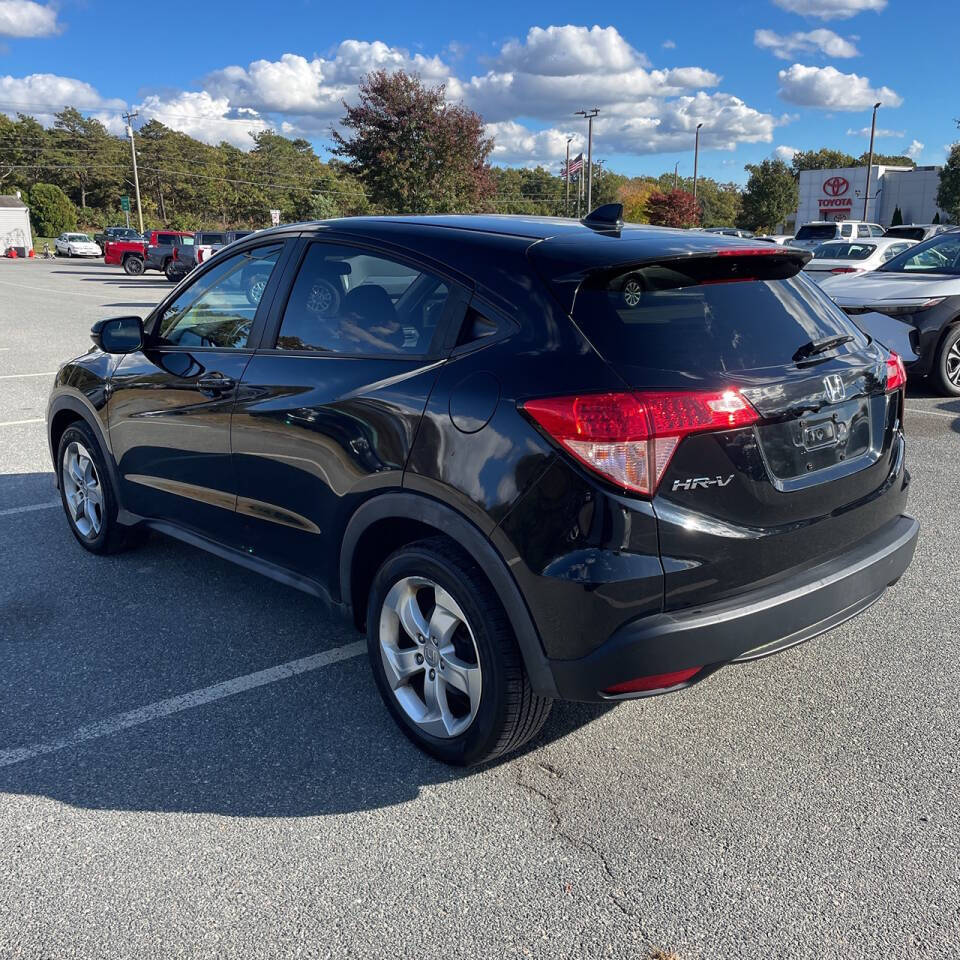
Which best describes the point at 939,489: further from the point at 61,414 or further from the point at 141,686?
the point at 61,414

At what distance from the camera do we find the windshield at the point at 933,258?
9844mm

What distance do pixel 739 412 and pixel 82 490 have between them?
154 inches

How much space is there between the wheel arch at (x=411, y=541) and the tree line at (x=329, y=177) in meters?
29.8

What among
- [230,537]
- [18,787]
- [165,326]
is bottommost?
[18,787]

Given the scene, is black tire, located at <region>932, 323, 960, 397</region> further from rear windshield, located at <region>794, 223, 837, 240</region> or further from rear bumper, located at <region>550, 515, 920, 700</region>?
rear windshield, located at <region>794, 223, 837, 240</region>

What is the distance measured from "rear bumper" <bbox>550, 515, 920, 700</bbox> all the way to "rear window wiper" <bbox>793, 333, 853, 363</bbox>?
0.66 metres


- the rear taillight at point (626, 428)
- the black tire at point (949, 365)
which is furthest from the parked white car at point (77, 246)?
the rear taillight at point (626, 428)

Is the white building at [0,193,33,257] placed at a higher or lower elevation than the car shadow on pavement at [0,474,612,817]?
higher

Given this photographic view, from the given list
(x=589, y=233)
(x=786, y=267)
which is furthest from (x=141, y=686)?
(x=786, y=267)

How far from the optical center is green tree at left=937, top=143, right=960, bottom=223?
5569 centimetres

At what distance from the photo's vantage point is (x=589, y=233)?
3.13 meters

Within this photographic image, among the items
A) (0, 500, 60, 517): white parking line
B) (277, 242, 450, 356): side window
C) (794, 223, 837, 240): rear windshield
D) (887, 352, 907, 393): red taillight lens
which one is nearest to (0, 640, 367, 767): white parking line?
(277, 242, 450, 356): side window

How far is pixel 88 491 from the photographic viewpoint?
200 inches

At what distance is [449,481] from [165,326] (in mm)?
2346
